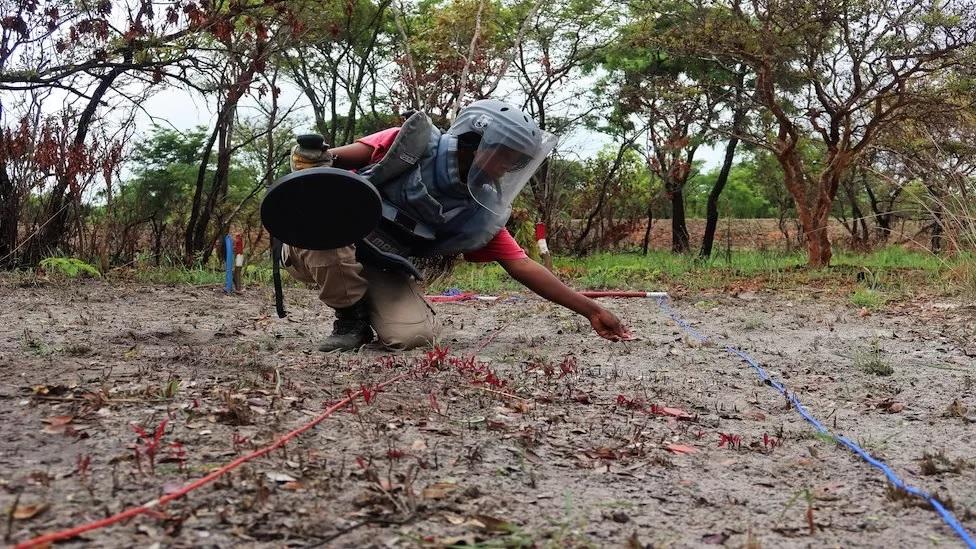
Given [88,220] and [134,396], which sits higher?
[88,220]

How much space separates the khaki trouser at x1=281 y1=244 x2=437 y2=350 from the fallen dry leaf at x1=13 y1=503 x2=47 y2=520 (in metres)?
2.45

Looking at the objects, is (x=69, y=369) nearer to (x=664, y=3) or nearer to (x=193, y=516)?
(x=193, y=516)

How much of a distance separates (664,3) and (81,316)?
11351 mm

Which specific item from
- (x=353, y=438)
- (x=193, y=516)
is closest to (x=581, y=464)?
(x=353, y=438)

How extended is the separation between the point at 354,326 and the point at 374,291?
8.2 inches

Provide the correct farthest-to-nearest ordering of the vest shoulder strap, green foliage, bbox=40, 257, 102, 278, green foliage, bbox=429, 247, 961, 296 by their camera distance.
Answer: green foliage, bbox=429, 247, 961, 296 < green foliage, bbox=40, 257, 102, 278 < the vest shoulder strap

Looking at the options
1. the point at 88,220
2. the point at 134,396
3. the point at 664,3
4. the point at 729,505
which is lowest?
the point at 729,505

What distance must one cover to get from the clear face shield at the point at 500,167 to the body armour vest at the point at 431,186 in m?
0.13

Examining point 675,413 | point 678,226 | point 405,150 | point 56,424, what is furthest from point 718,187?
point 56,424

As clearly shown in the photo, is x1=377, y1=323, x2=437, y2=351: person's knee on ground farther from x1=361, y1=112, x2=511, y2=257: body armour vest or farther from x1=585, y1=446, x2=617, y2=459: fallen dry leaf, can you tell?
x1=585, y1=446, x2=617, y2=459: fallen dry leaf

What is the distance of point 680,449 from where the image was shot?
2520 mm

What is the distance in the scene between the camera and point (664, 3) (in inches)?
543

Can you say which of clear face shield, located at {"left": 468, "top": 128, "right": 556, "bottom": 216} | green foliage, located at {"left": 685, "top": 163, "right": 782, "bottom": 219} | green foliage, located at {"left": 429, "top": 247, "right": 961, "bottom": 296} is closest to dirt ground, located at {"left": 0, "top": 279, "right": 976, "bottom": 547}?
clear face shield, located at {"left": 468, "top": 128, "right": 556, "bottom": 216}

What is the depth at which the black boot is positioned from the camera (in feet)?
13.8
